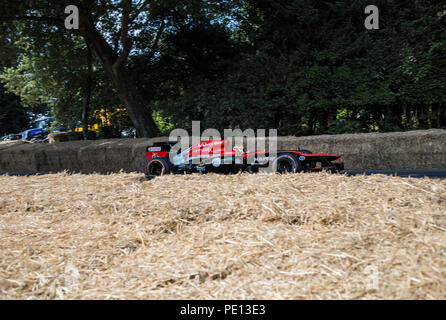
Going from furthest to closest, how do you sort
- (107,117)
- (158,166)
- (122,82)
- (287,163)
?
1. (107,117)
2. (122,82)
3. (158,166)
4. (287,163)

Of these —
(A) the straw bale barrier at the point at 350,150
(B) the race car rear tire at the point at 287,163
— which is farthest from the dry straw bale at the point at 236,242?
(A) the straw bale barrier at the point at 350,150

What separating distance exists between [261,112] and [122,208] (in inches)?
434

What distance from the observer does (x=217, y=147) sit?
796 centimetres

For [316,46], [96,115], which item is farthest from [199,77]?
[96,115]

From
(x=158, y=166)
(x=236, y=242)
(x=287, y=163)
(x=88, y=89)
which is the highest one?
(x=88, y=89)

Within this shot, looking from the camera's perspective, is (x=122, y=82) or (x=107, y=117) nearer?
(x=122, y=82)

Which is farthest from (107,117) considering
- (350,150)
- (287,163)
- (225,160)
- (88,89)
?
(287,163)

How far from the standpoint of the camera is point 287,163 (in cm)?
723

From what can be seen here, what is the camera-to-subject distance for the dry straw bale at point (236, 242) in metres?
2.19

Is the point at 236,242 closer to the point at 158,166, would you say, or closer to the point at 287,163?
the point at 287,163

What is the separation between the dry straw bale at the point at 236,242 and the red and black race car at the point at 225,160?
235 cm

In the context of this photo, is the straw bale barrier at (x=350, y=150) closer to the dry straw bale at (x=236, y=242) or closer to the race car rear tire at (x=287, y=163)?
the race car rear tire at (x=287, y=163)

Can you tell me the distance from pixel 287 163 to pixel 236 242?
4600 millimetres

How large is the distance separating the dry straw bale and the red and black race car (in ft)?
7.70
